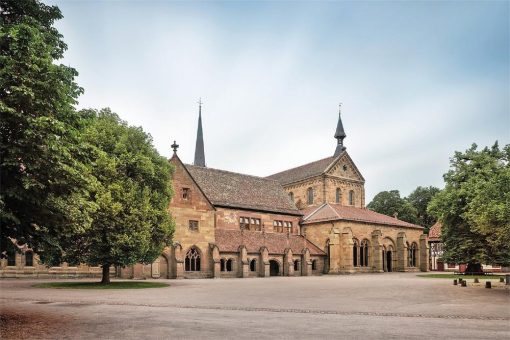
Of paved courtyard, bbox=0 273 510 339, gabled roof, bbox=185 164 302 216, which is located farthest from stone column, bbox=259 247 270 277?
paved courtyard, bbox=0 273 510 339

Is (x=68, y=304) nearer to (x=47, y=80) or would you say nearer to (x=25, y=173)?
(x=25, y=173)

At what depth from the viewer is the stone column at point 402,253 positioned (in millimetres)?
Answer: 67500

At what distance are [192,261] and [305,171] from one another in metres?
32.9

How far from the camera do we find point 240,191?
63.9m

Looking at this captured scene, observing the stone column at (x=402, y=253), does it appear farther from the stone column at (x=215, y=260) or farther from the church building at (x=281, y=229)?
the stone column at (x=215, y=260)

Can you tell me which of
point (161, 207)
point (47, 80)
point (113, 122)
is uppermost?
point (113, 122)

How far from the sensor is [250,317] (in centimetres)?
1582

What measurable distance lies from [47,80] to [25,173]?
9.38 feet

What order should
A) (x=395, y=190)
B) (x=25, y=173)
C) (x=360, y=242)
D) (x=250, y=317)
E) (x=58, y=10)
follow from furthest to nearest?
(x=395, y=190) < (x=360, y=242) < (x=58, y=10) < (x=250, y=317) < (x=25, y=173)

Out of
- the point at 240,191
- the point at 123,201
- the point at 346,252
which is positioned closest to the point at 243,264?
the point at 240,191

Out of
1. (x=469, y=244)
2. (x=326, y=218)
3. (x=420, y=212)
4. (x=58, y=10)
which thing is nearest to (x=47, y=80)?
(x=58, y=10)

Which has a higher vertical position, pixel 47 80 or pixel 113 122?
pixel 113 122

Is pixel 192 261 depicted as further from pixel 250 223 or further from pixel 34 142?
pixel 34 142

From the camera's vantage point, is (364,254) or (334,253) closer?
(334,253)
